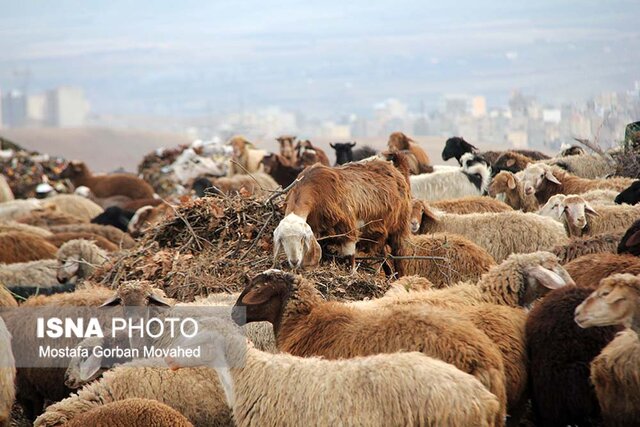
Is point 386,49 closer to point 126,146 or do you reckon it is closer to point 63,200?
point 126,146

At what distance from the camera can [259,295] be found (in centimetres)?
730

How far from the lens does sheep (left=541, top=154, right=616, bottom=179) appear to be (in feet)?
50.0

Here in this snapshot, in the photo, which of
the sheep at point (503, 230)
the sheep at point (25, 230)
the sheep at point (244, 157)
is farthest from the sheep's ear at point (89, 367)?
the sheep at point (244, 157)

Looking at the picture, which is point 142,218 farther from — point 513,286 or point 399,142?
point 513,286

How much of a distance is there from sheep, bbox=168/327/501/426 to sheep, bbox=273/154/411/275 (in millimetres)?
2267

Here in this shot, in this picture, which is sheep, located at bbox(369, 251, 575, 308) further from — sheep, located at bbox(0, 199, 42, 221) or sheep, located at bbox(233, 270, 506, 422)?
sheep, located at bbox(0, 199, 42, 221)

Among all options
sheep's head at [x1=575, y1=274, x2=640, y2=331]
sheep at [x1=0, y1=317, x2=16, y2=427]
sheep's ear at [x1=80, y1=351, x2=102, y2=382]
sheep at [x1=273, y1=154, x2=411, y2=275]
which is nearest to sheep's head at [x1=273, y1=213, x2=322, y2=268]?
sheep at [x1=273, y1=154, x2=411, y2=275]

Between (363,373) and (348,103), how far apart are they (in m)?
113

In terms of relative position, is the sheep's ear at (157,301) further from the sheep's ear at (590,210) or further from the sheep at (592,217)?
the sheep's ear at (590,210)

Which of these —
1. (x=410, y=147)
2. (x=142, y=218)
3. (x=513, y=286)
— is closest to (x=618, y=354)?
(x=513, y=286)

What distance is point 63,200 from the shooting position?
69.4ft

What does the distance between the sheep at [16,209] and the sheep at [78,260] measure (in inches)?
278

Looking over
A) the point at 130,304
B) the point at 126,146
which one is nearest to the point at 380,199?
the point at 130,304

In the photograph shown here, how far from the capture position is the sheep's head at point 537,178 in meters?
13.3
